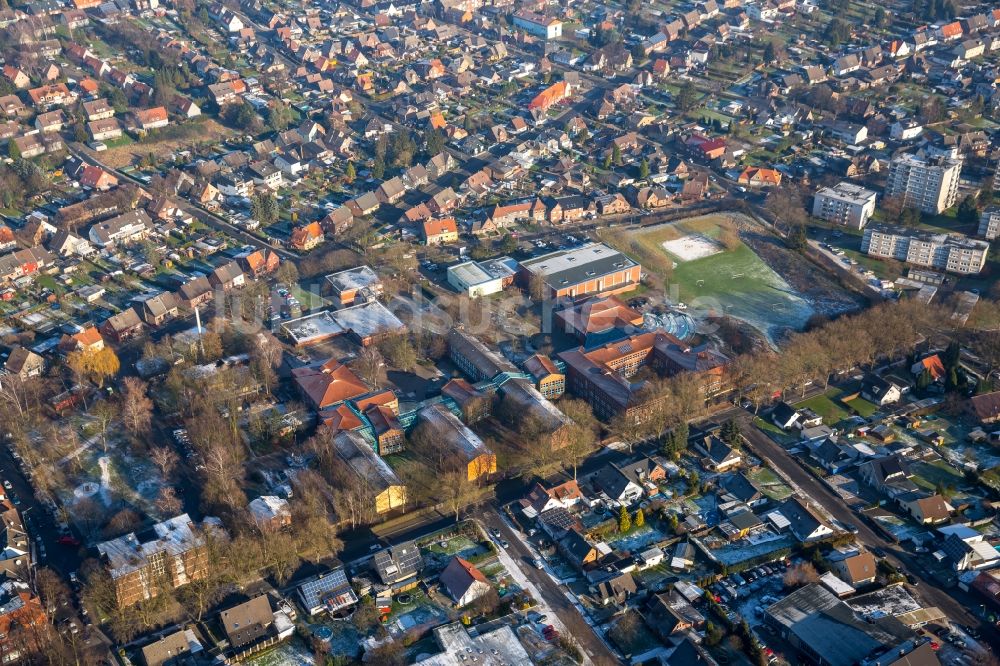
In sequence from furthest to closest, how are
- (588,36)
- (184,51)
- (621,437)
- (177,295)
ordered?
(588,36), (184,51), (177,295), (621,437)

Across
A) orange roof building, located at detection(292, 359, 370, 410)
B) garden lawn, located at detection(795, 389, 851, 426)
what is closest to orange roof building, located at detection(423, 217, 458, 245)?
orange roof building, located at detection(292, 359, 370, 410)

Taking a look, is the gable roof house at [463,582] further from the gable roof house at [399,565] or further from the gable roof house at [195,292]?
the gable roof house at [195,292]

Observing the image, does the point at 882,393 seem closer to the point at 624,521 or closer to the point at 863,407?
the point at 863,407

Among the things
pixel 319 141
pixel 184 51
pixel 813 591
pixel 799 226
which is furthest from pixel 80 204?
pixel 813 591

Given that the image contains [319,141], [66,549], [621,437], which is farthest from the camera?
[319,141]

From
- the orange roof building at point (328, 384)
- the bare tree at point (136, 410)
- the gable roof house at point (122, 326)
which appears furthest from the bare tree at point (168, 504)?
the gable roof house at point (122, 326)

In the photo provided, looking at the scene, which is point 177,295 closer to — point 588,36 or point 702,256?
point 702,256

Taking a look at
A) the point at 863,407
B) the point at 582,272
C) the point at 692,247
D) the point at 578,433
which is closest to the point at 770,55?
the point at 692,247
